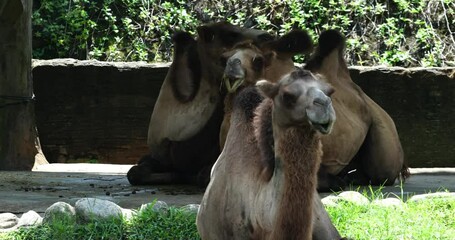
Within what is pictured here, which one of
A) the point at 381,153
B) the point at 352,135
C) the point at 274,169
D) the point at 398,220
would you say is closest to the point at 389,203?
the point at 398,220

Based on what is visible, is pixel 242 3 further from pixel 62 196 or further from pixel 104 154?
pixel 62 196

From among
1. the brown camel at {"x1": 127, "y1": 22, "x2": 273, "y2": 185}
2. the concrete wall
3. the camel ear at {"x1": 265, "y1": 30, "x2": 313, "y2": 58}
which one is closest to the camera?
the camel ear at {"x1": 265, "y1": 30, "x2": 313, "y2": 58}

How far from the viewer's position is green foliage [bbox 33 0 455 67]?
42.7ft

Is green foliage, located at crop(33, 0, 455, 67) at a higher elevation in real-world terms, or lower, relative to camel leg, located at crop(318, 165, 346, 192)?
higher

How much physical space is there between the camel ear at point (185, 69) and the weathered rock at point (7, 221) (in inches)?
97.7

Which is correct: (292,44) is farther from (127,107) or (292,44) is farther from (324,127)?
(127,107)

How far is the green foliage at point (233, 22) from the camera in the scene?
13000mm

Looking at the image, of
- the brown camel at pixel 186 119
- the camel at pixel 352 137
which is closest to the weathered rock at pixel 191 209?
the brown camel at pixel 186 119

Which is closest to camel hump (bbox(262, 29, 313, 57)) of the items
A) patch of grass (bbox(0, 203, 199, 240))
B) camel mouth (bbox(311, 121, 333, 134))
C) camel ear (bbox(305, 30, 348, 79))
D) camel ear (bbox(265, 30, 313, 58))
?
camel ear (bbox(265, 30, 313, 58))

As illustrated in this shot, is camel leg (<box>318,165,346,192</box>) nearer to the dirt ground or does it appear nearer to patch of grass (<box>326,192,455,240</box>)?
the dirt ground

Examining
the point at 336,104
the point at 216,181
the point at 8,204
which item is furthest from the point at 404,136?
the point at 216,181

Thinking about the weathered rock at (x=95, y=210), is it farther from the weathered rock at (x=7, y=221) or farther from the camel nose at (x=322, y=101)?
the camel nose at (x=322, y=101)

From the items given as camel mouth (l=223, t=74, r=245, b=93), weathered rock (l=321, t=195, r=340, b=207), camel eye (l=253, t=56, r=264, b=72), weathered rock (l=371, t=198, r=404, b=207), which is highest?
camel eye (l=253, t=56, r=264, b=72)

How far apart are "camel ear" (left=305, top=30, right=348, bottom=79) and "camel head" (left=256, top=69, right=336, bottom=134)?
14.0ft
